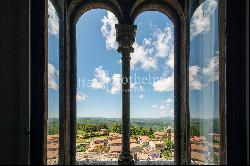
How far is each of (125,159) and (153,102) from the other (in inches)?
46.6

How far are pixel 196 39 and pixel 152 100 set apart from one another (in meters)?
1.66

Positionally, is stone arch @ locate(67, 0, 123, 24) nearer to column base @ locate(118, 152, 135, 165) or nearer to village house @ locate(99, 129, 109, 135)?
village house @ locate(99, 129, 109, 135)

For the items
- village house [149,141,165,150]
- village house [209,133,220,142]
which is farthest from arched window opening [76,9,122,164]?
village house [209,133,220,142]

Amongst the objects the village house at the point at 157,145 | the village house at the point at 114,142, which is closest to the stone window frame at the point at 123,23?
the village house at the point at 157,145

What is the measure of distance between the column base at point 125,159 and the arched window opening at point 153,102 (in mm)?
161

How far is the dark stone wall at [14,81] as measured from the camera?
308 cm

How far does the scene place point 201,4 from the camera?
471 centimetres

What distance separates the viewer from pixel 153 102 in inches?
241

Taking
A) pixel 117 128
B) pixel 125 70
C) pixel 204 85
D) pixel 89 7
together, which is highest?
pixel 89 7

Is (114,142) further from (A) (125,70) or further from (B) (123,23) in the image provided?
(B) (123,23)

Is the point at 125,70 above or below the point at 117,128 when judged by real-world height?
above

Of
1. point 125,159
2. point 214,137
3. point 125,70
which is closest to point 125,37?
point 125,70
